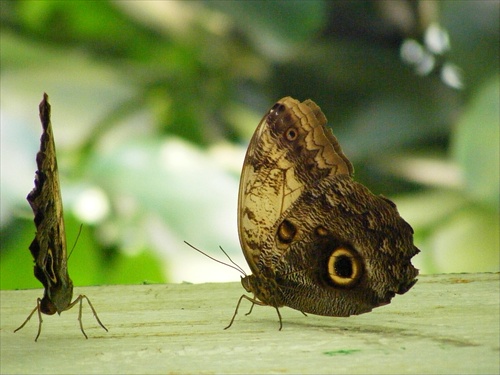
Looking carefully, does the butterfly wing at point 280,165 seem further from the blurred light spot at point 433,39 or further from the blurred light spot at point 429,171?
the blurred light spot at point 433,39

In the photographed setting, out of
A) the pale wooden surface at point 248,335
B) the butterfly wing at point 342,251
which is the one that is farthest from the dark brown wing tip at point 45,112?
the butterfly wing at point 342,251

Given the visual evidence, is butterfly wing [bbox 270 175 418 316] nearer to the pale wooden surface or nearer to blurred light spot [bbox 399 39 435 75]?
the pale wooden surface

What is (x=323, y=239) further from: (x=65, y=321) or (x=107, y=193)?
(x=107, y=193)

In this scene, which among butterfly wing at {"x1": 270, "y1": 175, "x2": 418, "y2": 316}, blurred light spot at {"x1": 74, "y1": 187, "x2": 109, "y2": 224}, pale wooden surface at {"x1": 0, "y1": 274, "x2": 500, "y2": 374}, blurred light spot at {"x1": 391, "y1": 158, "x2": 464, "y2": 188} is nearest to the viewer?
pale wooden surface at {"x1": 0, "y1": 274, "x2": 500, "y2": 374}


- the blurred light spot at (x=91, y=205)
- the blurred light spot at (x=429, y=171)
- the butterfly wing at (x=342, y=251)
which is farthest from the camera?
the blurred light spot at (x=429, y=171)

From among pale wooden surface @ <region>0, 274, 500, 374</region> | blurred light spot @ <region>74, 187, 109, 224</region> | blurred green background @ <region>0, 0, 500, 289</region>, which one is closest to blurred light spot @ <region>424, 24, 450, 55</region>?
blurred green background @ <region>0, 0, 500, 289</region>

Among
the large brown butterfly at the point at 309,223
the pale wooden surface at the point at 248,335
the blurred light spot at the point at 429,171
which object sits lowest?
the pale wooden surface at the point at 248,335
